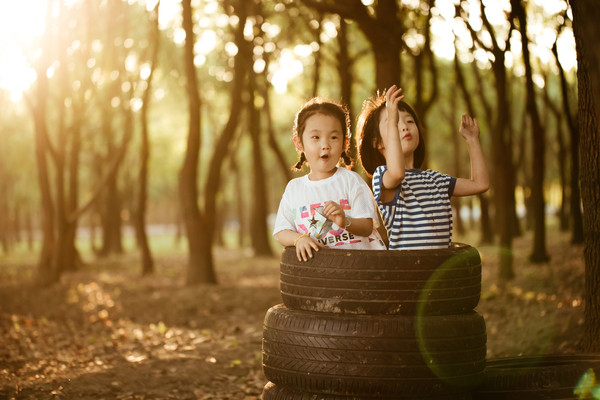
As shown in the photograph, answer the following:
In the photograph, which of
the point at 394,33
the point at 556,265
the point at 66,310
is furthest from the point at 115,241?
the point at 394,33

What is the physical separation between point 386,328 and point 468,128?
5.50 ft

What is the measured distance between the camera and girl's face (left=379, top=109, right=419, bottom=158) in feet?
16.3

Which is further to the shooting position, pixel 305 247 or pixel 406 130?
pixel 406 130

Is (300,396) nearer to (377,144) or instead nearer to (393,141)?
(393,141)

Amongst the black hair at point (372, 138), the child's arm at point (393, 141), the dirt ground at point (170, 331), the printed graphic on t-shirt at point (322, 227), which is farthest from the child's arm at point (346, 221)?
the dirt ground at point (170, 331)

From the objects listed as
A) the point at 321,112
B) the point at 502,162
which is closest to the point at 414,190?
the point at 321,112

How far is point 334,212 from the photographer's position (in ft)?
14.8

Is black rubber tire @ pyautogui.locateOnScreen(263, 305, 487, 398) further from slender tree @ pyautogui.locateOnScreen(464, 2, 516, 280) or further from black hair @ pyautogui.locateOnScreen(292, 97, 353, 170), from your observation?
slender tree @ pyautogui.locateOnScreen(464, 2, 516, 280)

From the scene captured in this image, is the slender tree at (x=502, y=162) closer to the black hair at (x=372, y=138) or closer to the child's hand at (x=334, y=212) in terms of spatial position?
the black hair at (x=372, y=138)

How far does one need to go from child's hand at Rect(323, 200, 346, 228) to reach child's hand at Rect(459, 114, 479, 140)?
119cm

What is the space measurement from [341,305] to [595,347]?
3.25m

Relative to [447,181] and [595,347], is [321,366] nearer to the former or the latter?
[447,181]

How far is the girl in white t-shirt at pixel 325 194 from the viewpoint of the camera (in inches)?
191

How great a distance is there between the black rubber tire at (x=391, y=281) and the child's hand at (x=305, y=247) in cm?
4
